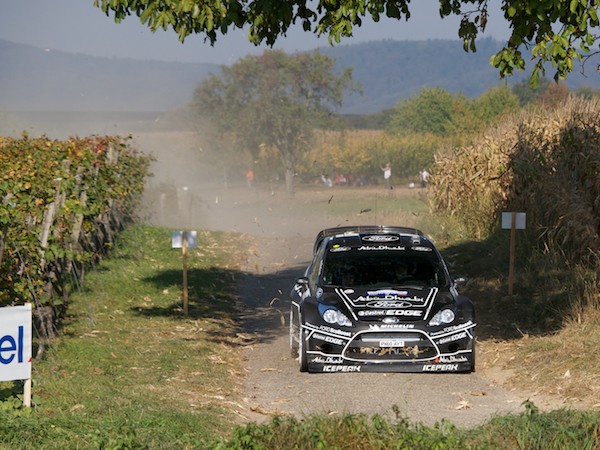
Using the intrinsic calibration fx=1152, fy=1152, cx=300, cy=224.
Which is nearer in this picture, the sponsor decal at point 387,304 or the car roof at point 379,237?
the sponsor decal at point 387,304

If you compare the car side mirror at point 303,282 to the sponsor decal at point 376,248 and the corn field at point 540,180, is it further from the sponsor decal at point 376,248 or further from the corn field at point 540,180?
the corn field at point 540,180

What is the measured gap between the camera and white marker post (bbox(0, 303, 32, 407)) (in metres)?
10.4

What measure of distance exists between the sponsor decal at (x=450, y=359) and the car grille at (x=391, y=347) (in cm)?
8

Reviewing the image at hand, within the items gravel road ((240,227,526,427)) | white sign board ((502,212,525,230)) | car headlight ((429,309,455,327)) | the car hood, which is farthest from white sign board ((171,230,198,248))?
car headlight ((429,309,455,327))

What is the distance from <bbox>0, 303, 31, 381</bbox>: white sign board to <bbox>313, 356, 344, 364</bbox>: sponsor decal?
4.54m

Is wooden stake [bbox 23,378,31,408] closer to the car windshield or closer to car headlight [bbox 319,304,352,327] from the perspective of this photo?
car headlight [bbox 319,304,352,327]

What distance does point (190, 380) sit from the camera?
45.5 feet

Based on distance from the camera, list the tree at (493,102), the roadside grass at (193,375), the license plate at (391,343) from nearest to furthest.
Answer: the roadside grass at (193,375) → the license plate at (391,343) → the tree at (493,102)

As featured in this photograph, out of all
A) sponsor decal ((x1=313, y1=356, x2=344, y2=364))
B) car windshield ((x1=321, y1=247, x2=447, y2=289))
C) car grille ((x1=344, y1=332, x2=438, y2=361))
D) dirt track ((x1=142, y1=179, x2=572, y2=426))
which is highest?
car windshield ((x1=321, y1=247, x2=447, y2=289))

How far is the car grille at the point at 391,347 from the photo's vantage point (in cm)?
1390

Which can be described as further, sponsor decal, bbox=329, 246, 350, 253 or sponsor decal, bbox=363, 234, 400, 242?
sponsor decal, bbox=363, 234, 400, 242

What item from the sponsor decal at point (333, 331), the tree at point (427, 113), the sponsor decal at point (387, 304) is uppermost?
the tree at point (427, 113)

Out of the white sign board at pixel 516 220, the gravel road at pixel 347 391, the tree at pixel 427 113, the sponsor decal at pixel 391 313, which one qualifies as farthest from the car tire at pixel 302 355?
the tree at pixel 427 113

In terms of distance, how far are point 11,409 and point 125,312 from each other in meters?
8.43
